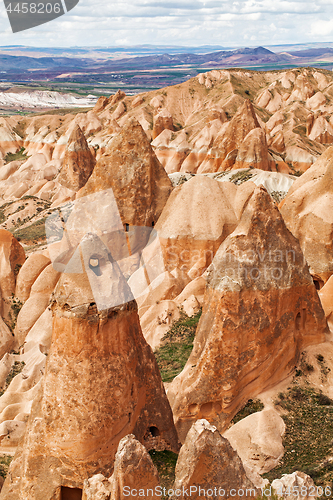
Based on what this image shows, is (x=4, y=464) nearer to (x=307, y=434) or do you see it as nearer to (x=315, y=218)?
(x=307, y=434)

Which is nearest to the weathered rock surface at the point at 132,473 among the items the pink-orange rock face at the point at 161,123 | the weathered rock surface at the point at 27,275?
the weathered rock surface at the point at 27,275

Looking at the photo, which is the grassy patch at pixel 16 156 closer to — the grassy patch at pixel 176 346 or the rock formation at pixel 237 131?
the rock formation at pixel 237 131

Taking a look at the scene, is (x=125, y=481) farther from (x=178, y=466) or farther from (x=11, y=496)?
(x=11, y=496)

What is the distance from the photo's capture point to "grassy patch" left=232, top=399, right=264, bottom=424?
12.7 meters

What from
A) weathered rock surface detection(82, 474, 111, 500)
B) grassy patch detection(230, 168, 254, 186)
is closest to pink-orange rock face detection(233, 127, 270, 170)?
grassy patch detection(230, 168, 254, 186)

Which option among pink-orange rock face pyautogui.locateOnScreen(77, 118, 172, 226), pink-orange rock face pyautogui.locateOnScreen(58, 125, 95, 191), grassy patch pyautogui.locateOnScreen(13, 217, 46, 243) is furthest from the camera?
pink-orange rock face pyautogui.locateOnScreen(58, 125, 95, 191)

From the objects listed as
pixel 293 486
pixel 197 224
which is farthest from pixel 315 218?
pixel 293 486

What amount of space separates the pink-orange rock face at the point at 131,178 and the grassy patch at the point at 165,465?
17.9 meters

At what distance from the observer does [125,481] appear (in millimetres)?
7391

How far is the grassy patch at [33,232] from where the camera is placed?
41375 mm

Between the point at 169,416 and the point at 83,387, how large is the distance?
109 inches

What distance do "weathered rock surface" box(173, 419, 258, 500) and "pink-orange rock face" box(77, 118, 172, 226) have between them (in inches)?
801

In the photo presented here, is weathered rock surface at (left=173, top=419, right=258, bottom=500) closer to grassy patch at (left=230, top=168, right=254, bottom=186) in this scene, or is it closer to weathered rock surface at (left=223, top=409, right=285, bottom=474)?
weathered rock surface at (left=223, top=409, right=285, bottom=474)

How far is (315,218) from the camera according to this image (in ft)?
74.1
